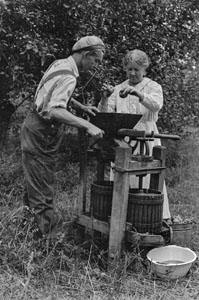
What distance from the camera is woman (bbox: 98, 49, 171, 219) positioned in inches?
163

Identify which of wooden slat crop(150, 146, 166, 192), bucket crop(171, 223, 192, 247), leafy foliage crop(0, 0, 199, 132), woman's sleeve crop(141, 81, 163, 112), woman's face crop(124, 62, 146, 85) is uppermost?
leafy foliage crop(0, 0, 199, 132)

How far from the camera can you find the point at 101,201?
397cm

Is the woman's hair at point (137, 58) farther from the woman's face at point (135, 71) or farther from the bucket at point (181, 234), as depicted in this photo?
the bucket at point (181, 234)

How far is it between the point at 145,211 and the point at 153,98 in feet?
3.53

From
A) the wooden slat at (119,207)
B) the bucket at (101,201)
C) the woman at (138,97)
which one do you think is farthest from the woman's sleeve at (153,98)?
the bucket at (101,201)

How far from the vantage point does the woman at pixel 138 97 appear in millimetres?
4141

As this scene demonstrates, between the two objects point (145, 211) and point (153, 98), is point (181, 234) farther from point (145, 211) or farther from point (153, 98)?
point (153, 98)

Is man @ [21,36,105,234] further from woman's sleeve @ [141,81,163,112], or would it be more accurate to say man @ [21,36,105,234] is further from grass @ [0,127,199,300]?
woman's sleeve @ [141,81,163,112]

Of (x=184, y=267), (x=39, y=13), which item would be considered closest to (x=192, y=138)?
(x=39, y=13)

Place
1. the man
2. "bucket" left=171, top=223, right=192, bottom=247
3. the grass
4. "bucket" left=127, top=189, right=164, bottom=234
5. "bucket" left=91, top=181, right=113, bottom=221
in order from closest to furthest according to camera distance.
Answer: the grass → the man → "bucket" left=127, top=189, right=164, bottom=234 → "bucket" left=91, top=181, right=113, bottom=221 → "bucket" left=171, top=223, right=192, bottom=247

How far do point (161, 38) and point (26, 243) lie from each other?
138 inches

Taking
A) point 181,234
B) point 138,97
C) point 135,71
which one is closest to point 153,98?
point 138,97

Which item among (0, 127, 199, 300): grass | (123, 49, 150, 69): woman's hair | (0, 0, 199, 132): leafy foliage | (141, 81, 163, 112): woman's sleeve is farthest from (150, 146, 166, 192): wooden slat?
(0, 0, 199, 132): leafy foliage

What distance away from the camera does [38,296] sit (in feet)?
10.7
